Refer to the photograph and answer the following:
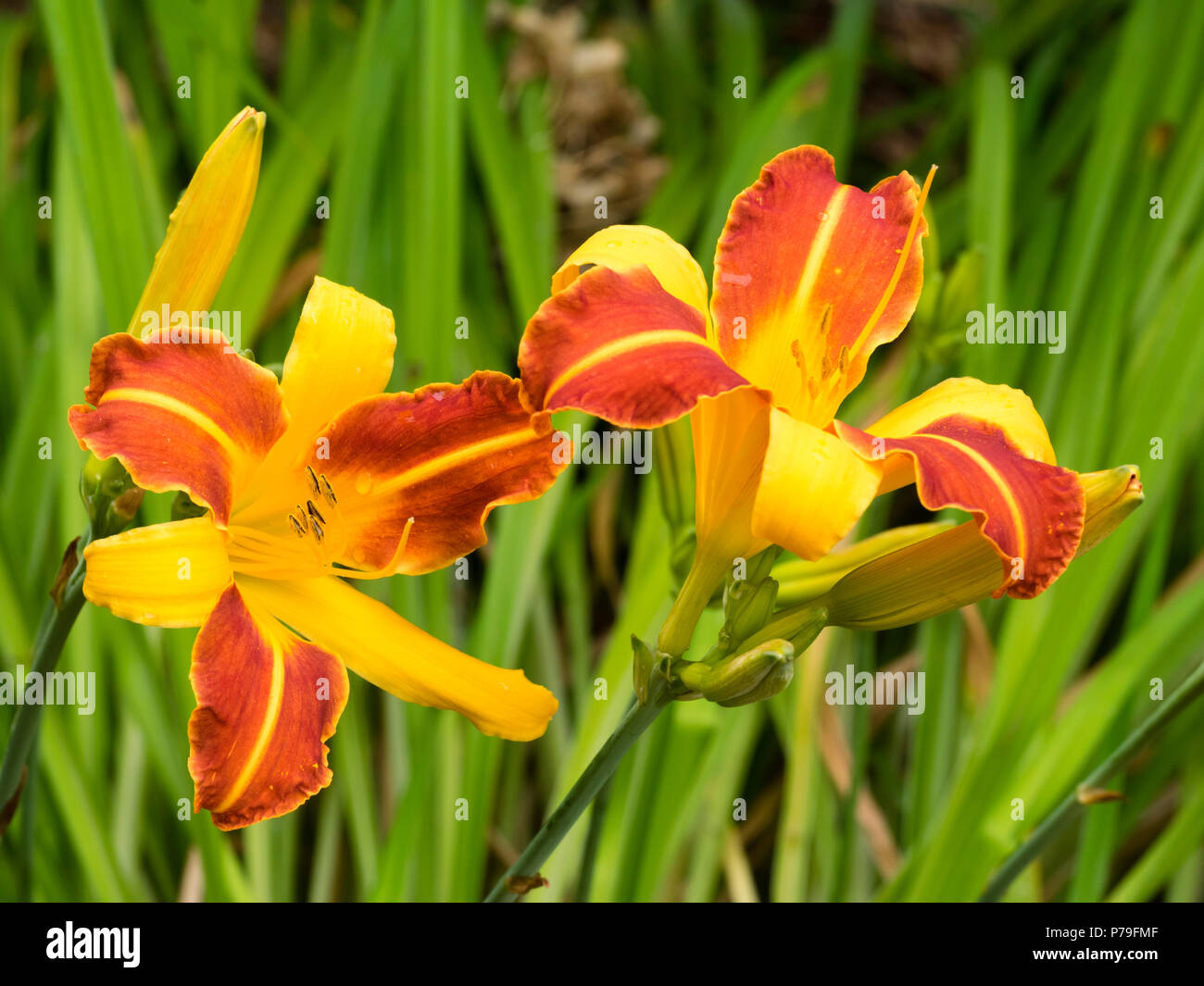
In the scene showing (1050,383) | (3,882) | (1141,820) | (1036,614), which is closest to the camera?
(3,882)

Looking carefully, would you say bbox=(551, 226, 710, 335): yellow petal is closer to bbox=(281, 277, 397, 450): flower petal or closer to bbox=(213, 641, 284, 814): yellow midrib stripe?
bbox=(281, 277, 397, 450): flower petal

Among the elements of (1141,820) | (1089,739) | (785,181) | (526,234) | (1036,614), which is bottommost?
(1141,820)

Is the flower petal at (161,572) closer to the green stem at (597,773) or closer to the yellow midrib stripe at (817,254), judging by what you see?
the green stem at (597,773)

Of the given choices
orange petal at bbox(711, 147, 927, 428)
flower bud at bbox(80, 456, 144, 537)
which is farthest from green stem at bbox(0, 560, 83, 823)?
orange petal at bbox(711, 147, 927, 428)

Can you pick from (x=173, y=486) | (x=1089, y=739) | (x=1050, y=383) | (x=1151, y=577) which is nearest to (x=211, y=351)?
(x=173, y=486)

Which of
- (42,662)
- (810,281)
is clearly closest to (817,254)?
(810,281)

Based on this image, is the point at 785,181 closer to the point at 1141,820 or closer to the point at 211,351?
the point at 211,351

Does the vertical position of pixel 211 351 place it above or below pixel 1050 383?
below
